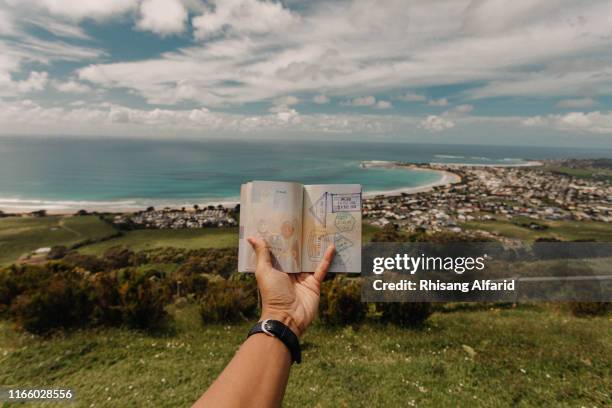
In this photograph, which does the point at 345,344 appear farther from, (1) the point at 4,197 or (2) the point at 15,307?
(1) the point at 4,197

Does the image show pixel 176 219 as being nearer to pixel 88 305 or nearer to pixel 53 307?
pixel 88 305

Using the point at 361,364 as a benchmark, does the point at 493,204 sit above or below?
below

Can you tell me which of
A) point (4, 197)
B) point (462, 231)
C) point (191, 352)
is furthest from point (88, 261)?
point (4, 197)

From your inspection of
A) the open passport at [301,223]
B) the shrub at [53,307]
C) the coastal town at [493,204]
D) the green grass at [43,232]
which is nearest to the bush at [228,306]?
the shrub at [53,307]

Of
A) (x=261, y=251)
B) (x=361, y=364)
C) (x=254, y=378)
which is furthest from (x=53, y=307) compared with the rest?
(x=254, y=378)

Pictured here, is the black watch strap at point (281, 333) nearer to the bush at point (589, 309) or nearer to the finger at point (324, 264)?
the finger at point (324, 264)
